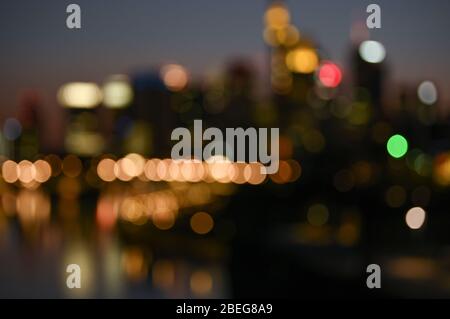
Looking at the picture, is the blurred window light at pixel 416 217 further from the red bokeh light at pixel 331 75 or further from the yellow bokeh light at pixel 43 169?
the yellow bokeh light at pixel 43 169

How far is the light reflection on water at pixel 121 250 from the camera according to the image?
1858cm

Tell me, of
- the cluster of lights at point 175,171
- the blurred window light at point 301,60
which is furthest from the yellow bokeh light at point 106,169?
the blurred window light at point 301,60

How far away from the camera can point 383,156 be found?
67.7ft

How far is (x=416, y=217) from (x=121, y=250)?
615 inches

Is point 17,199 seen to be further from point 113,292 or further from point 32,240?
point 113,292

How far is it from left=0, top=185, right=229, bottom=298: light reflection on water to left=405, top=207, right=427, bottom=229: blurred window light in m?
4.46

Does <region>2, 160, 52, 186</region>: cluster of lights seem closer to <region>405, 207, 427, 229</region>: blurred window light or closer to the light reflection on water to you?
the light reflection on water

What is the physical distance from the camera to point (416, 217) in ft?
49.9

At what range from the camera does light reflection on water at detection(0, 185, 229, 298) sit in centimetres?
1858

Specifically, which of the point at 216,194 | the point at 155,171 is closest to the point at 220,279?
the point at 216,194

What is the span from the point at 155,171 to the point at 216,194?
10.8 m

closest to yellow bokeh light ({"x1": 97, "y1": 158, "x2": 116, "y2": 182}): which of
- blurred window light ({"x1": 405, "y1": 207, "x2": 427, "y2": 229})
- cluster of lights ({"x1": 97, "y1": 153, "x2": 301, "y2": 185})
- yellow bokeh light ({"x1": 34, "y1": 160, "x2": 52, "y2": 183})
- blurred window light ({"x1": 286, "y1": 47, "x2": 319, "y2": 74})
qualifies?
cluster of lights ({"x1": 97, "y1": 153, "x2": 301, "y2": 185})

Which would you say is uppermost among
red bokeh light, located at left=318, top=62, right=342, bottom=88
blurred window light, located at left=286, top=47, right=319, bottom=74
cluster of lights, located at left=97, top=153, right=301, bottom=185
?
blurred window light, located at left=286, top=47, right=319, bottom=74

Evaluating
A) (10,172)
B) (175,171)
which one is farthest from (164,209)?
(10,172)
